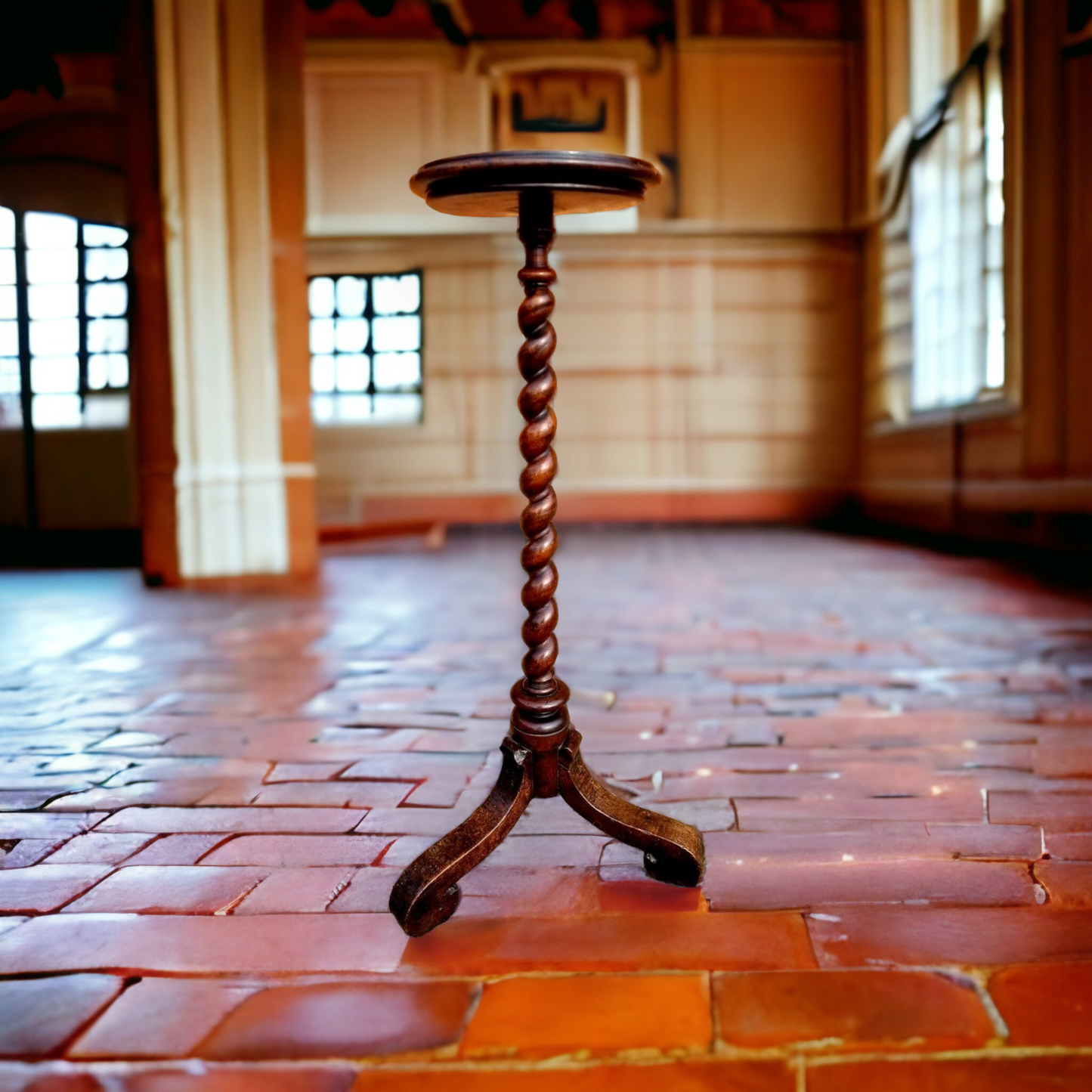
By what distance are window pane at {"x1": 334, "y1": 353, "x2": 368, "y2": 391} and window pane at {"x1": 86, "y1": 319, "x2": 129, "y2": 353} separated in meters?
1.83

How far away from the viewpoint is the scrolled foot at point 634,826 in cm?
137

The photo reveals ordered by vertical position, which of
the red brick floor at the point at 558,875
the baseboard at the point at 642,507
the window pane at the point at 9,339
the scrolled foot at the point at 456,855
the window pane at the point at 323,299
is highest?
the window pane at the point at 323,299

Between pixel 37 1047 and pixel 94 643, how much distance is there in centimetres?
242

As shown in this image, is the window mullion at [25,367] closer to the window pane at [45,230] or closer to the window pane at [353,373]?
the window pane at [45,230]

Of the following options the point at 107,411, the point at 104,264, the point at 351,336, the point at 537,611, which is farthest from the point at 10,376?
the point at 537,611

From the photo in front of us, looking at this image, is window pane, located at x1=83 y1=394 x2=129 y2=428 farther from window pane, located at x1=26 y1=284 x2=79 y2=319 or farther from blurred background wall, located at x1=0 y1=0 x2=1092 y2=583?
window pane, located at x1=26 y1=284 x2=79 y2=319

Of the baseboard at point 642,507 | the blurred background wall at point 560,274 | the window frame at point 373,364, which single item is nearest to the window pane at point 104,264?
the blurred background wall at point 560,274

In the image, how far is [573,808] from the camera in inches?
54.1

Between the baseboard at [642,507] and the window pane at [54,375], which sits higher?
the window pane at [54,375]

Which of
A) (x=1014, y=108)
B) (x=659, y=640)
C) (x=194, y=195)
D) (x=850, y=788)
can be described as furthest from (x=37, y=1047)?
(x=1014, y=108)

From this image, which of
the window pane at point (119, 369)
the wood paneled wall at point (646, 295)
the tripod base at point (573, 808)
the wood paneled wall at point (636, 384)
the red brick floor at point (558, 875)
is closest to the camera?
the red brick floor at point (558, 875)

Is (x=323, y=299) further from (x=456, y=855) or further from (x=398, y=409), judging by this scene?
(x=456, y=855)

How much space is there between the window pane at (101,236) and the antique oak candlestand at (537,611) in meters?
7.27

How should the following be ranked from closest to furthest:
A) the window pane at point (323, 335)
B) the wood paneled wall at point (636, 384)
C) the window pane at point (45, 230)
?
the window pane at point (45, 230) → the wood paneled wall at point (636, 384) → the window pane at point (323, 335)
